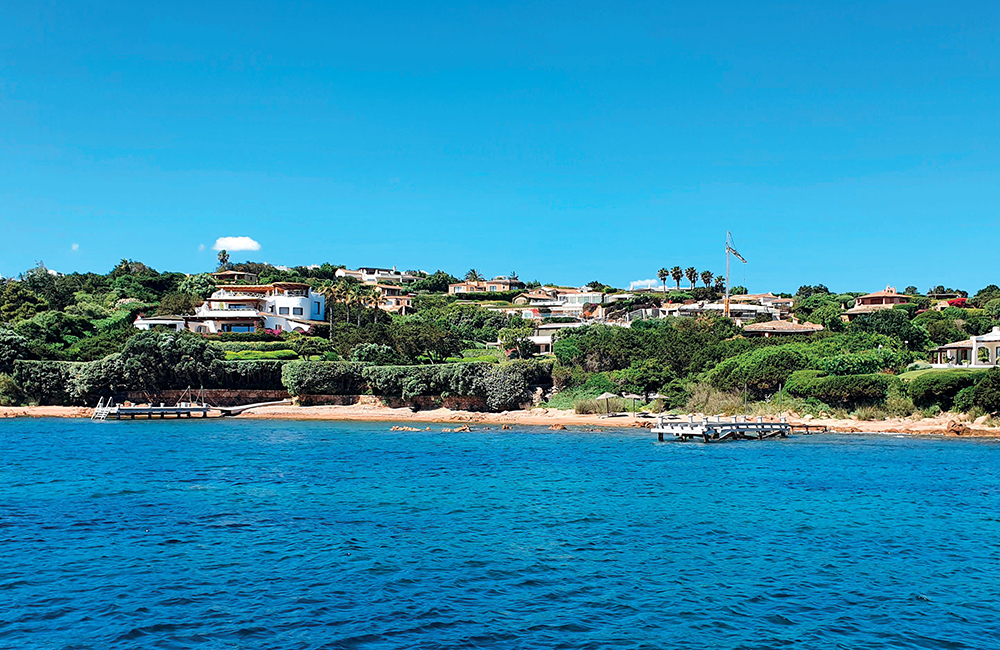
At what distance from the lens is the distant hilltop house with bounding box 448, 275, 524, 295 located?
Result: 533 ft

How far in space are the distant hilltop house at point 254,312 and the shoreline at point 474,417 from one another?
23.6 metres

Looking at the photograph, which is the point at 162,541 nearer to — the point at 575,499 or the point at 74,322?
the point at 575,499

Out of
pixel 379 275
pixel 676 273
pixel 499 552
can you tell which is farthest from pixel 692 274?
pixel 499 552

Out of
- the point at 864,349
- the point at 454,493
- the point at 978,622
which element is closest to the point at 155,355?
the point at 454,493

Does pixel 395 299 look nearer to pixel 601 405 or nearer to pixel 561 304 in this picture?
pixel 561 304

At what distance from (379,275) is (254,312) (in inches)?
3499

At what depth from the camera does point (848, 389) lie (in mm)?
53000

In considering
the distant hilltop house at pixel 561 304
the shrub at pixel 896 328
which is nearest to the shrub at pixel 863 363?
the shrub at pixel 896 328

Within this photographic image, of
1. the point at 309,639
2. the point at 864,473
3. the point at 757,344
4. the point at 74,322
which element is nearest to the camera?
the point at 309,639

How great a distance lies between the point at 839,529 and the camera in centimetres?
2242

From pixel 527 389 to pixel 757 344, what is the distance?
68.9 ft

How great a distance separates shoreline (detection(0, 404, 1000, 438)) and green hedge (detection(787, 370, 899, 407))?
7.22 feet

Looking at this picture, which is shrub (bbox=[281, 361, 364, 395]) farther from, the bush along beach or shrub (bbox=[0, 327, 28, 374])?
shrub (bbox=[0, 327, 28, 374])

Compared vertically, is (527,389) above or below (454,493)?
above
